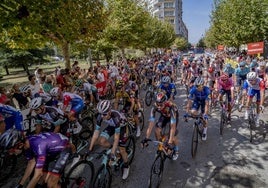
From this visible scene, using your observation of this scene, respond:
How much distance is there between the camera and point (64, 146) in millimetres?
A: 4340

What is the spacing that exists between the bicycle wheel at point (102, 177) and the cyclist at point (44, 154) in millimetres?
722

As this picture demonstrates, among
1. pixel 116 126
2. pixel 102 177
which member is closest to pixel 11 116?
pixel 116 126

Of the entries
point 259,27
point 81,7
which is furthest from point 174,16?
point 81,7

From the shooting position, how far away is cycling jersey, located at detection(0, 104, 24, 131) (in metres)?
5.46

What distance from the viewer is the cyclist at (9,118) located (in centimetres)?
545

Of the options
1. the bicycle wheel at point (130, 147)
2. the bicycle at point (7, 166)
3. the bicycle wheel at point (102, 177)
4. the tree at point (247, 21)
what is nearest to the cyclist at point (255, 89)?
the bicycle wheel at point (130, 147)

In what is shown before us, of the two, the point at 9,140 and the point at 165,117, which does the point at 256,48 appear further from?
the point at 9,140

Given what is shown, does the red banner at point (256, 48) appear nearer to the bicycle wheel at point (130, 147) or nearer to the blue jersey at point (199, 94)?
the blue jersey at point (199, 94)

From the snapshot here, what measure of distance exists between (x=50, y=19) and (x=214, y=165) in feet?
24.9

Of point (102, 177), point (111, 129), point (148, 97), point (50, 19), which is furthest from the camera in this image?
point (148, 97)

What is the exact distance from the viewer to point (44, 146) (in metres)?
4.00

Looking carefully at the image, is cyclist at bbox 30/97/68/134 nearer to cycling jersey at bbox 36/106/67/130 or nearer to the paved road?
cycling jersey at bbox 36/106/67/130

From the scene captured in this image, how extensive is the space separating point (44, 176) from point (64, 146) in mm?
695

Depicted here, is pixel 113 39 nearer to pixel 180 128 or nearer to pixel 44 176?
pixel 180 128
